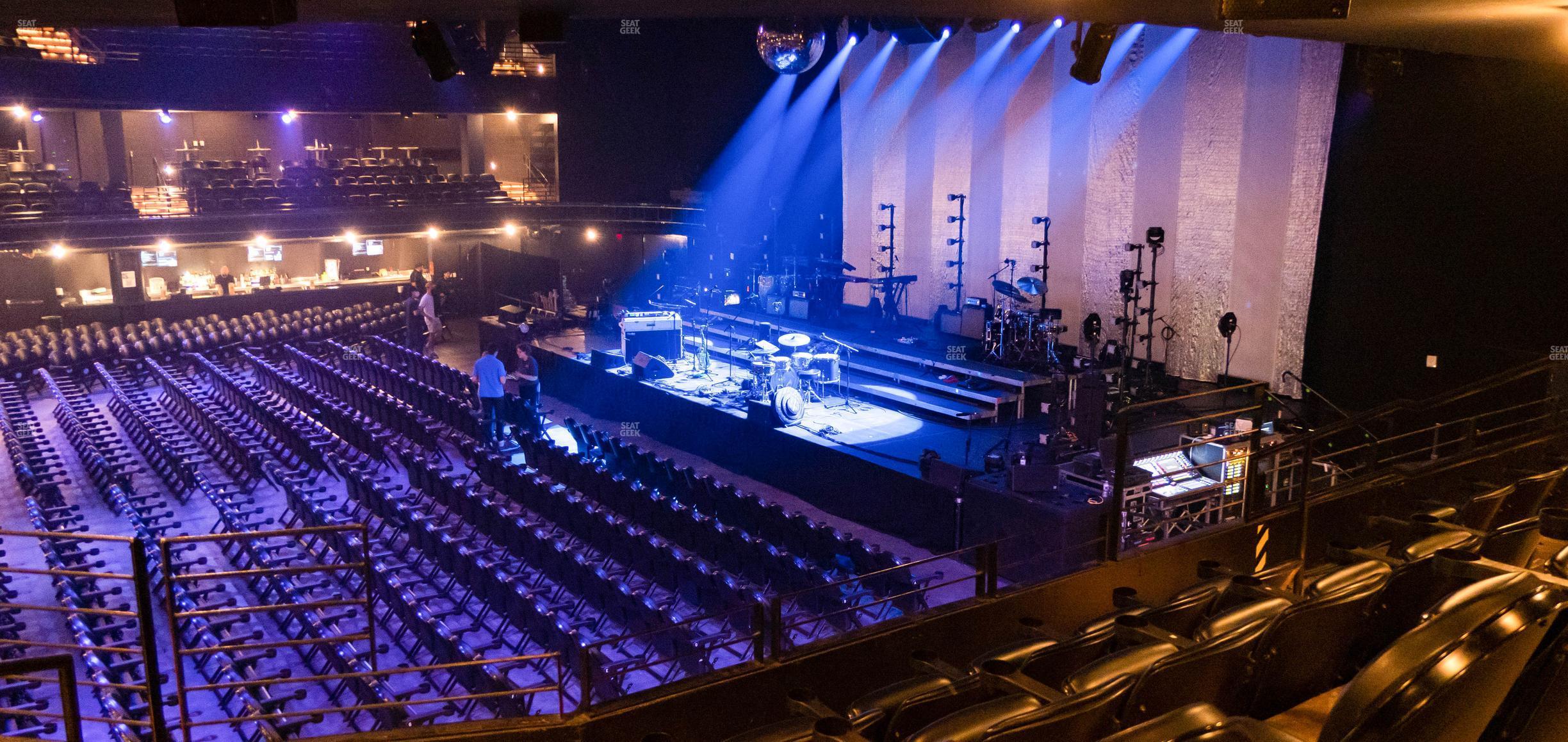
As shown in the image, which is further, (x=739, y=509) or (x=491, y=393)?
(x=491, y=393)

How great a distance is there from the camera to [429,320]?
721 inches

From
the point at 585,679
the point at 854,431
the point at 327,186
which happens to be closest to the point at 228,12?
the point at 585,679

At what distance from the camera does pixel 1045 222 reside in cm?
1460

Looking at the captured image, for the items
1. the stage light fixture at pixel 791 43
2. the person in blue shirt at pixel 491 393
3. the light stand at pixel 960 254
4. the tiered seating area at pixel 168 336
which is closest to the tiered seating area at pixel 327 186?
the tiered seating area at pixel 168 336

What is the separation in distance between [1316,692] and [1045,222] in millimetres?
11361

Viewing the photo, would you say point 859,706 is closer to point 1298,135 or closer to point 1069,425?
point 1069,425

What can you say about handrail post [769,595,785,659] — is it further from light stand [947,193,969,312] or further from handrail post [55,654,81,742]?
light stand [947,193,969,312]

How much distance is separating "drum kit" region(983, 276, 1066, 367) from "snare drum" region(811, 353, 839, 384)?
1962mm

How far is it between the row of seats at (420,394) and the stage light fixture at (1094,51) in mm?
7975

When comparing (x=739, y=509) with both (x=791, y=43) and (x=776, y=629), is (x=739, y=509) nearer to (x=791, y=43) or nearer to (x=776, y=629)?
(x=791, y=43)

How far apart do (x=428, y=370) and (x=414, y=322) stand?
373 centimetres

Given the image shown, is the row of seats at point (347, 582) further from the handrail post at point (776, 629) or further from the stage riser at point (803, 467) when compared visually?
the stage riser at point (803, 467)

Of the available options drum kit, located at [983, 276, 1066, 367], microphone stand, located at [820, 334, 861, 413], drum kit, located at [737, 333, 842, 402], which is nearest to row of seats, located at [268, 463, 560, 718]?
drum kit, located at [737, 333, 842, 402]

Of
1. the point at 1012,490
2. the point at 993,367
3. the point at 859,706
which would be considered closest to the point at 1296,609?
the point at 859,706
